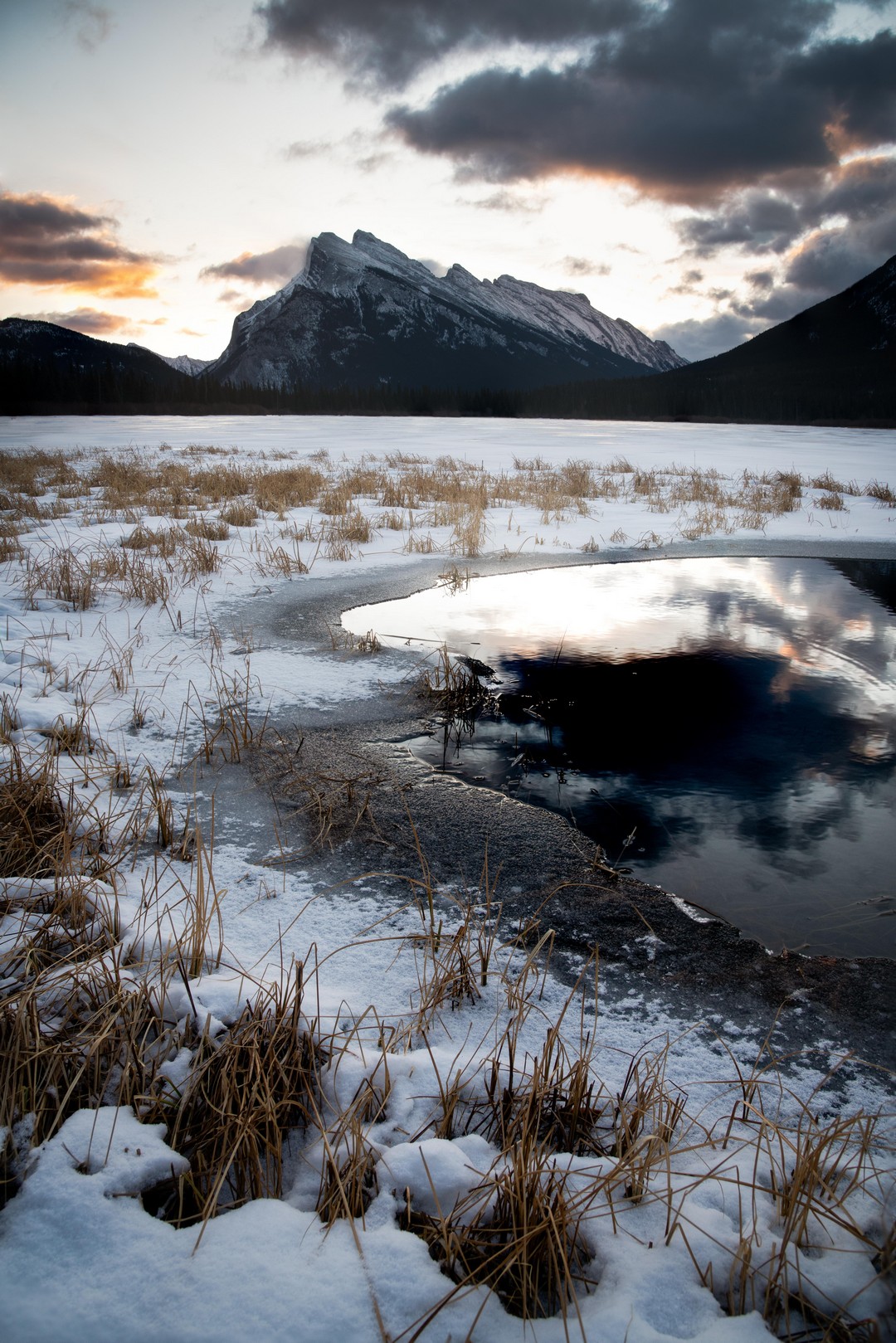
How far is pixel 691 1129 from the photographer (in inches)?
66.2

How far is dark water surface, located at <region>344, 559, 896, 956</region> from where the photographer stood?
2.88 metres

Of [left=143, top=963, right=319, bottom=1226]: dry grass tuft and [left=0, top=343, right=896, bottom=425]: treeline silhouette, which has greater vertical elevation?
[left=0, top=343, right=896, bottom=425]: treeline silhouette

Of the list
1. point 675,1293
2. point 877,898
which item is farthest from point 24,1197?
point 877,898

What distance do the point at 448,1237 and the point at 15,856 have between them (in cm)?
211

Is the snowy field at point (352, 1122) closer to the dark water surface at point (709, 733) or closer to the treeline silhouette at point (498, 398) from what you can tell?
the dark water surface at point (709, 733)

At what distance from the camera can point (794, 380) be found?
389ft

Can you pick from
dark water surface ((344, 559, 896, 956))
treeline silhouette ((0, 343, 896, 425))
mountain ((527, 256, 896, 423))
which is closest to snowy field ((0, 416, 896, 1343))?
dark water surface ((344, 559, 896, 956))

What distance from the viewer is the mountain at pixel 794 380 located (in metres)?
84.9

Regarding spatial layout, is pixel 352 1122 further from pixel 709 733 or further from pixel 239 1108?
pixel 709 733

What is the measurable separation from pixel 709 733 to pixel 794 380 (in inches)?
5369

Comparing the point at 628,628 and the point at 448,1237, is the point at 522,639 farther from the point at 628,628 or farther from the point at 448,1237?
the point at 448,1237

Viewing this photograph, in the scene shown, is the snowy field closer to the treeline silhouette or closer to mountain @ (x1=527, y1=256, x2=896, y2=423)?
the treeline silhouette

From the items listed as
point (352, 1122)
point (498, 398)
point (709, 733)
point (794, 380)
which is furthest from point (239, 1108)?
point (794, 380)

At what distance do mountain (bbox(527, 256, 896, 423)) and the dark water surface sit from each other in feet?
276
